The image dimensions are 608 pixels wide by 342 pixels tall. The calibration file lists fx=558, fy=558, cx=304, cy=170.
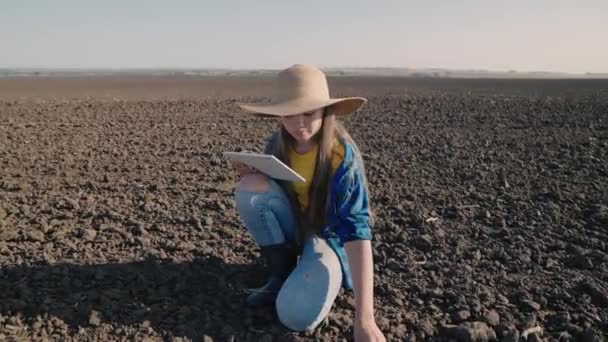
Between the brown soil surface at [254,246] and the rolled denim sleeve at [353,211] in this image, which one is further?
the brown soil surface at [254,246]

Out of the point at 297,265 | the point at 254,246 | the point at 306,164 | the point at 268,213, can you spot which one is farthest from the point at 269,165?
the point at 254,246

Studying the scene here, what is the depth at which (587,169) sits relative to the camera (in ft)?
18.4

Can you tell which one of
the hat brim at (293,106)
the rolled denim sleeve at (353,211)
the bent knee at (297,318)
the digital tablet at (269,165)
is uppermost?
the hat brim at (293,106)

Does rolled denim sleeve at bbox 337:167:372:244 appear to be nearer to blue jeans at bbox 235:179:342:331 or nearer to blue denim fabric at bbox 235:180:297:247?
blue jeans at bbox 235:179:342:331

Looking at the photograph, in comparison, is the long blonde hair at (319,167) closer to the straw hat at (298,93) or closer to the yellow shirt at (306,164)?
the yellow shirt at (306,164)

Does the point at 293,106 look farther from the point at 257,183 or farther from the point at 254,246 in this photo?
the point at 254,246

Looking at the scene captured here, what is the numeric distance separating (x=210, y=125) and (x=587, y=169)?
5.59 m

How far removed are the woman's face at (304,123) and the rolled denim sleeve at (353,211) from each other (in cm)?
26

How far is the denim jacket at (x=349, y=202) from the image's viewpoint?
2414 millimetres

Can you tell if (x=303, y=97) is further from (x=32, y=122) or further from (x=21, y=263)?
(x=32, y=122)

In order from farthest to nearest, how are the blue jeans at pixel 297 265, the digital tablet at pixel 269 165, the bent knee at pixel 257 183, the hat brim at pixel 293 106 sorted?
the bent knee at pixel 257 183 < the blue jeans at pixel 297 265 < the digital tablet at pixel 269 165 < the hat brim at pixel 293 106

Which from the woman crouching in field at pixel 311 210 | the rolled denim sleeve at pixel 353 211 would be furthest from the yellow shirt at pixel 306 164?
the rolled denim sleeve at pixel 353 211

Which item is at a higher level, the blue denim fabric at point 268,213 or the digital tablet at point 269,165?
the digital tablet at point 269,165

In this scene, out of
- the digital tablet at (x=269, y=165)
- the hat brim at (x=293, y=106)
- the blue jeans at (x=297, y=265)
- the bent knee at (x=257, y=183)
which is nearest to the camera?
the hat brim at (x=293, y=106)
